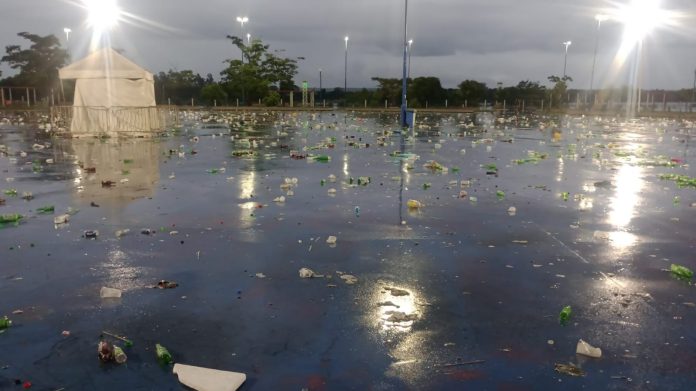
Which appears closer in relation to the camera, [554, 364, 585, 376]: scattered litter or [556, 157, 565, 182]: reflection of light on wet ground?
[554, 364, 585, 376]: scattered litter

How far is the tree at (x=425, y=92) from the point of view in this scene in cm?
6200

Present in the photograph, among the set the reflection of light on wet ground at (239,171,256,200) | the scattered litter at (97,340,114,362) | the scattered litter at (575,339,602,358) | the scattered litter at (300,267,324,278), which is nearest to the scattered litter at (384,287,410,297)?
the scattered litter at (300,267,324,278)

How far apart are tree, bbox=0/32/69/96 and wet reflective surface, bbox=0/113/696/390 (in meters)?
50.5

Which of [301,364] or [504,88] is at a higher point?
[504,88]

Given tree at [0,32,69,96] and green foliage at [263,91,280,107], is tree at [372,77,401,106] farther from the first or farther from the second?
tree at [0,32,69,96]

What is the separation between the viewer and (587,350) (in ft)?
12.2

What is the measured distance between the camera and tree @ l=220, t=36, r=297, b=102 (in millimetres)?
58031

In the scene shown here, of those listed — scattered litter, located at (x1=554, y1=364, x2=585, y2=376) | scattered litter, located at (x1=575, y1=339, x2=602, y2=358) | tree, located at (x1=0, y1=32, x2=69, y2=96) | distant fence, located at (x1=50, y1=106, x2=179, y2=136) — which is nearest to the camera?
scattered litter, located at (x1=554, y1=364, x2=585, y2=376)

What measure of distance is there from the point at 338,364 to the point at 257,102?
57.3m

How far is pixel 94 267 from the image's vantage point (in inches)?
211

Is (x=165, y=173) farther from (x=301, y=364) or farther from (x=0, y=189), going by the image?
(x=301, y=364)

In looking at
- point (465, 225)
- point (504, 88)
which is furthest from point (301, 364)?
point (504, 88)

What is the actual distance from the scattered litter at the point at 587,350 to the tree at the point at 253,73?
5663cm

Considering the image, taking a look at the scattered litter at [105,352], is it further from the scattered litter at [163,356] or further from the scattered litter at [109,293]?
the scattered litter at [109,293]
